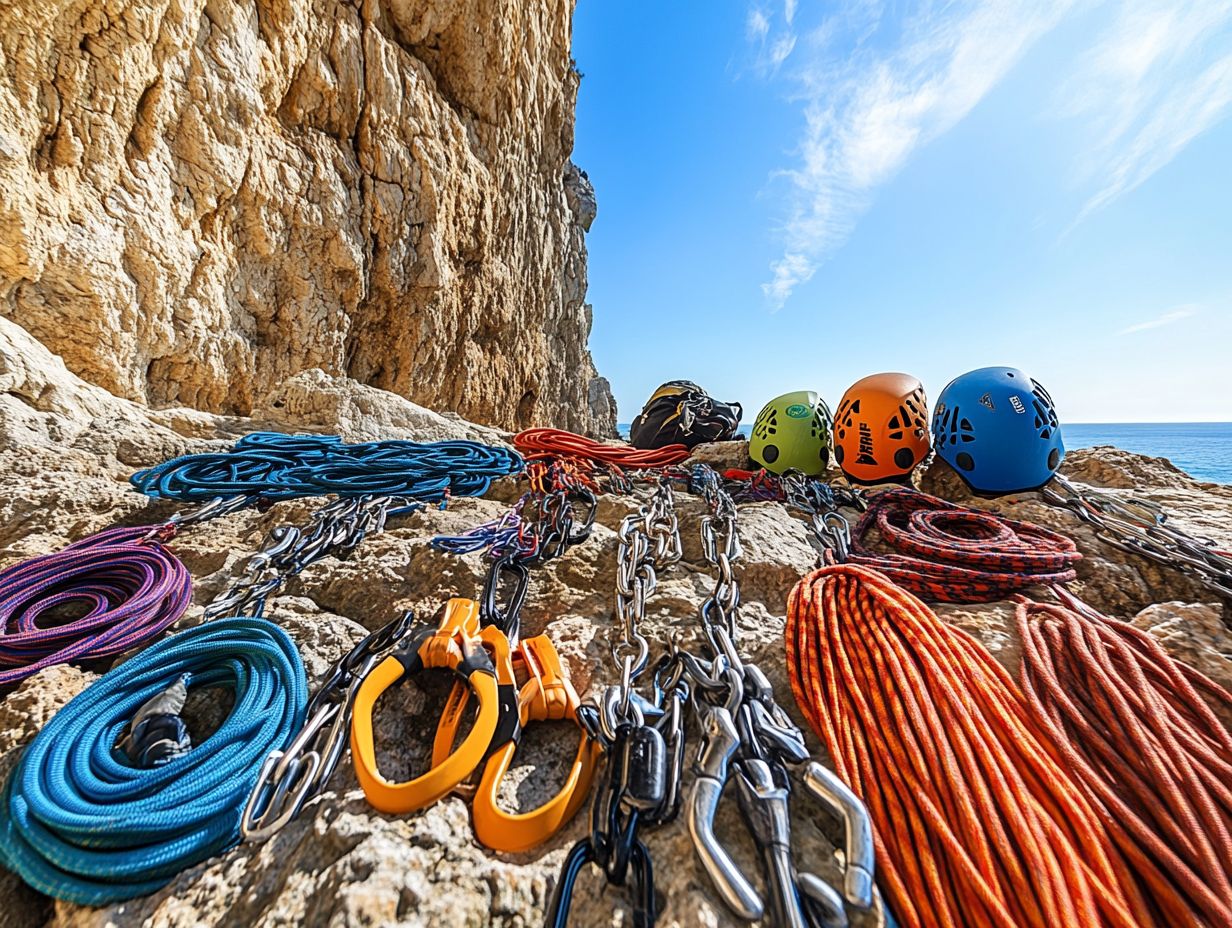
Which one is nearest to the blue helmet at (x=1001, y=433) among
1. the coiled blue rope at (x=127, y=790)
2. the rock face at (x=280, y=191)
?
the coiled blue rope at (x=127, y=790)

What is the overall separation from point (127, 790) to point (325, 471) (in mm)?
1904

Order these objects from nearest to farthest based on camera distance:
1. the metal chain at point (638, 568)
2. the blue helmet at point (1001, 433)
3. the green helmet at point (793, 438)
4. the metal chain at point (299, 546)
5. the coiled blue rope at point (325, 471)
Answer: the metal chain at point (638, 568)
the metal chain at point (299, 546)
the coiled blue rope at point (325, 471)
the blue helmet at point (1001, 433)
the green helmet at point (793, 438)

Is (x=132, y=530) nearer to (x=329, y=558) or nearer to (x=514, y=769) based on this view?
(x=329, y=558)

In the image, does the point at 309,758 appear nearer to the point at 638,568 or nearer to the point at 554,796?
the point at 554,796

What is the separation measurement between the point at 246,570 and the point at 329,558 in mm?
243

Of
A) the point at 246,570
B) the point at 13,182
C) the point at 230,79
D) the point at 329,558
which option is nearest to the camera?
the point at 246,570

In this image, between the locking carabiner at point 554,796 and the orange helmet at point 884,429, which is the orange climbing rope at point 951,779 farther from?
the orange helmet at point 884,429

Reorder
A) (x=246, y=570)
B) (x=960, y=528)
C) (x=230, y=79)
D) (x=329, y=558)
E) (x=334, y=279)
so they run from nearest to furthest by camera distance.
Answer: (x=246, y=570)
(x=329, y=558)
(x=960, y=528)
(x=230, y=79)
(x=334, y=279)

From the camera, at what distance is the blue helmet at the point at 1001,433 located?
8.23 ft

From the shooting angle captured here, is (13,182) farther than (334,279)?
No

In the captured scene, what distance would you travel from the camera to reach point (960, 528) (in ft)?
7.02

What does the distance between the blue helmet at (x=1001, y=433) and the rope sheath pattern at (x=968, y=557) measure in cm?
68

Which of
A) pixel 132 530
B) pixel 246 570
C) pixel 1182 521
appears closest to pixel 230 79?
pixel 132 530

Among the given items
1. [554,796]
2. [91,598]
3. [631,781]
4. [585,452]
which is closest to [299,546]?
[91,598]
